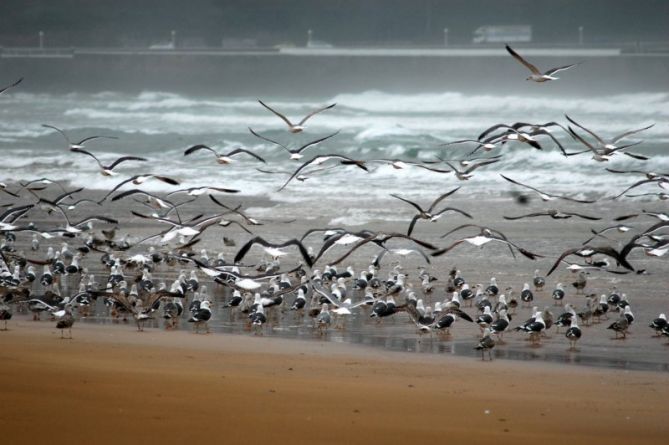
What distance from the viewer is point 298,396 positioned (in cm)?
763

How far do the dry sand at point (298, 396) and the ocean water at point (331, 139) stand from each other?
10864mm

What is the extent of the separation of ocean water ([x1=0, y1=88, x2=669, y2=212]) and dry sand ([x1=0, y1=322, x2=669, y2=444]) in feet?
35.6

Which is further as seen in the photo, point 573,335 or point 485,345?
point 573,335

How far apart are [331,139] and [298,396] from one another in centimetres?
2674

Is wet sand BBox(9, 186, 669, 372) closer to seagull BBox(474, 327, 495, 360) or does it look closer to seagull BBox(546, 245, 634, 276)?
seagull BBox(474, 327, 495, 360)

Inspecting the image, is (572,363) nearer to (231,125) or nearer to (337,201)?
(337,201)

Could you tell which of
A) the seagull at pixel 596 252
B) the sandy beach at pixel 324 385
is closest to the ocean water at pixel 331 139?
the seagull at pixel 596 252

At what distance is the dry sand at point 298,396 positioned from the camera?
670 cm

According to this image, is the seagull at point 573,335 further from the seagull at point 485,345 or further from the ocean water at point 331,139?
the ocean water at point 331,139

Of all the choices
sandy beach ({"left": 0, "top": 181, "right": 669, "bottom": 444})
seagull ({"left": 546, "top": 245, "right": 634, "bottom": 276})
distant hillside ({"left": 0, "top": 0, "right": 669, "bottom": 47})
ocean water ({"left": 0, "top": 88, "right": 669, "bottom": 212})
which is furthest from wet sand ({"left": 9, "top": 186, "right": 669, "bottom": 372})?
distant hillside ({"left": 0, "top": 0, "right": 669, "bottom": 47})

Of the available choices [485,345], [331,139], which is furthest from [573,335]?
[331,139]

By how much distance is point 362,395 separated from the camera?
7781 mm

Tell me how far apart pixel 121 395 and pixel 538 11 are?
57.1m

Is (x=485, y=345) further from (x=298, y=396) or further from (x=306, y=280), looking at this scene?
(x=306, y=280)
